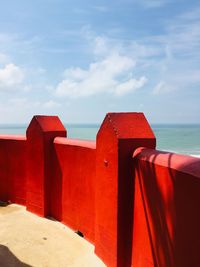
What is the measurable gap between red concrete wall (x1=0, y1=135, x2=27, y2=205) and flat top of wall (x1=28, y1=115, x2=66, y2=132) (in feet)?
3.08

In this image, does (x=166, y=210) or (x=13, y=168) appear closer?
(x=166, y=210)

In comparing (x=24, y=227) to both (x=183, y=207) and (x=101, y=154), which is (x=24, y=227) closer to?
(x=101, y=154)

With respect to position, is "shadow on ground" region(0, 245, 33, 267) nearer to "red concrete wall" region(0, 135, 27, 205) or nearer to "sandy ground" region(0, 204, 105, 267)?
"sandy ground" region(0, 204, 105, 267)

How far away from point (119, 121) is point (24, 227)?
3444 millimetres

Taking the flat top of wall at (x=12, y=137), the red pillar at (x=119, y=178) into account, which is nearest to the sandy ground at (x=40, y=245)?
the red pillar at (x=119, y=178)

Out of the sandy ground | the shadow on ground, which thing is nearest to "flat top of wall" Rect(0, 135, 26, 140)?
the sandy ground

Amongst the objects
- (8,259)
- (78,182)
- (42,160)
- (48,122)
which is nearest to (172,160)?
(78,182)

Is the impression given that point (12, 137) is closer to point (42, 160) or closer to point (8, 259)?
point (42, 160)

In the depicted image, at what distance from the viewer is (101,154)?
5.45 m

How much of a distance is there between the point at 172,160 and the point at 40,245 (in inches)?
138

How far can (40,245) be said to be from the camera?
6.02 m

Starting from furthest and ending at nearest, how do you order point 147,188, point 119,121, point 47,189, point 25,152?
point 25,152
point 47,189
point 119,121
point 147,188

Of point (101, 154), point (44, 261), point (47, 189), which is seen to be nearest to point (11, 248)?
point (44, 261)

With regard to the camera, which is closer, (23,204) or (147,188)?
(147,188)
